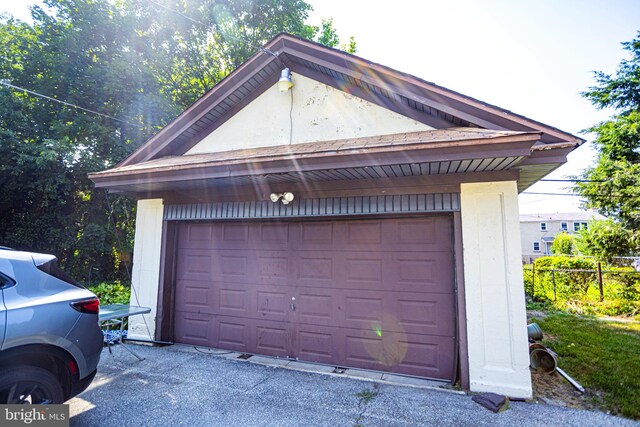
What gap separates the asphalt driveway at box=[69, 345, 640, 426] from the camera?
328 cm

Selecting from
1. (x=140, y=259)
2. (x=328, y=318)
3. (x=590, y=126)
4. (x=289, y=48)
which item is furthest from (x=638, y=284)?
(x=140, y=259)

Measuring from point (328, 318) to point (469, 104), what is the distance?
370cm

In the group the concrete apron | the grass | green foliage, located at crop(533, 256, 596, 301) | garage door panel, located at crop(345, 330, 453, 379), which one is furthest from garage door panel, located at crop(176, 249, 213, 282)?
green foliage, located at crop(533, 256, 596, 301)

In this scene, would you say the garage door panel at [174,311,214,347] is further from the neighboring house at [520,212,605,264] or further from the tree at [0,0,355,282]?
the neighboring house at [520,212,605,264]

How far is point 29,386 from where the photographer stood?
261 cm

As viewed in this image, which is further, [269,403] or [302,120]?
[302,120]

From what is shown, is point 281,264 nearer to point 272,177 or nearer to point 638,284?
point 272,177

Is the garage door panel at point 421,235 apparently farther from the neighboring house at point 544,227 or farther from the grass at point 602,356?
the neighboring house at point 544,227

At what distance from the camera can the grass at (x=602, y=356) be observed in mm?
3866

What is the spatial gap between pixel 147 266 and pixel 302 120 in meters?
3.90

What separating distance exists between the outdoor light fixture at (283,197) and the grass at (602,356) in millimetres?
4608

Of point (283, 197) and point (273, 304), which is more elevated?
point (283, 197)
